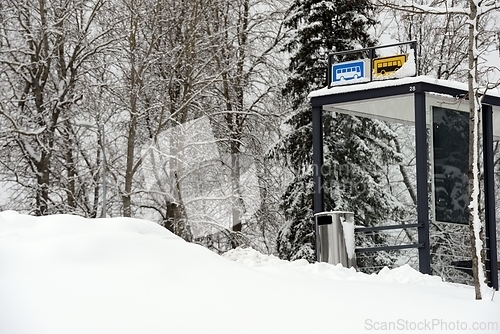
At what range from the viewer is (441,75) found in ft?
83.9

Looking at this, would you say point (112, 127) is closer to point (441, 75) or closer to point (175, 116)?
point (175, 116)

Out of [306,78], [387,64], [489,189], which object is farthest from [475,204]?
[306,78]

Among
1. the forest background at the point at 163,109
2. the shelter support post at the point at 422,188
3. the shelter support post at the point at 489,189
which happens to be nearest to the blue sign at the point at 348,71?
the shelter support post at the point at 422,188

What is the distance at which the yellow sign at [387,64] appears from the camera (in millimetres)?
12039

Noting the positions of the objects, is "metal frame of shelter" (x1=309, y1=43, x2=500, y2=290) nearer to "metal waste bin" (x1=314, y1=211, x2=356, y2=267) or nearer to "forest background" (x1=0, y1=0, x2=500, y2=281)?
"metal waste bin" (x1=314, y1=211, x2=356, y2=267)

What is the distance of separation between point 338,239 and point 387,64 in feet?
8.96

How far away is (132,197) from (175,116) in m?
3.18

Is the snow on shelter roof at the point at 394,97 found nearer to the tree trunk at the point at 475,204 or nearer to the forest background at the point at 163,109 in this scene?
the tree trunk at the point at 475,204

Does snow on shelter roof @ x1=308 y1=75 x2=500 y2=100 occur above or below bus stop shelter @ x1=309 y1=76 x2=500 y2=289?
above

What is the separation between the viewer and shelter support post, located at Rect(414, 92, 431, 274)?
11.4 m

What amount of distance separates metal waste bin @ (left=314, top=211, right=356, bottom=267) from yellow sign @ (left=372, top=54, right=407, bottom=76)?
7.32 ft

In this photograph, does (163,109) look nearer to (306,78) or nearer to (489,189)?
(306,78)

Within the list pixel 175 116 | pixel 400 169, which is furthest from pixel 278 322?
pixel 175 116

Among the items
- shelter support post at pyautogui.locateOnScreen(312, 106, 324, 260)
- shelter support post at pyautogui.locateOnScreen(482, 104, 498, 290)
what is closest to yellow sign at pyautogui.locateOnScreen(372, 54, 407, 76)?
shelter support post at pyautogui.locateOnScreen(312, 106, 324, 260)
